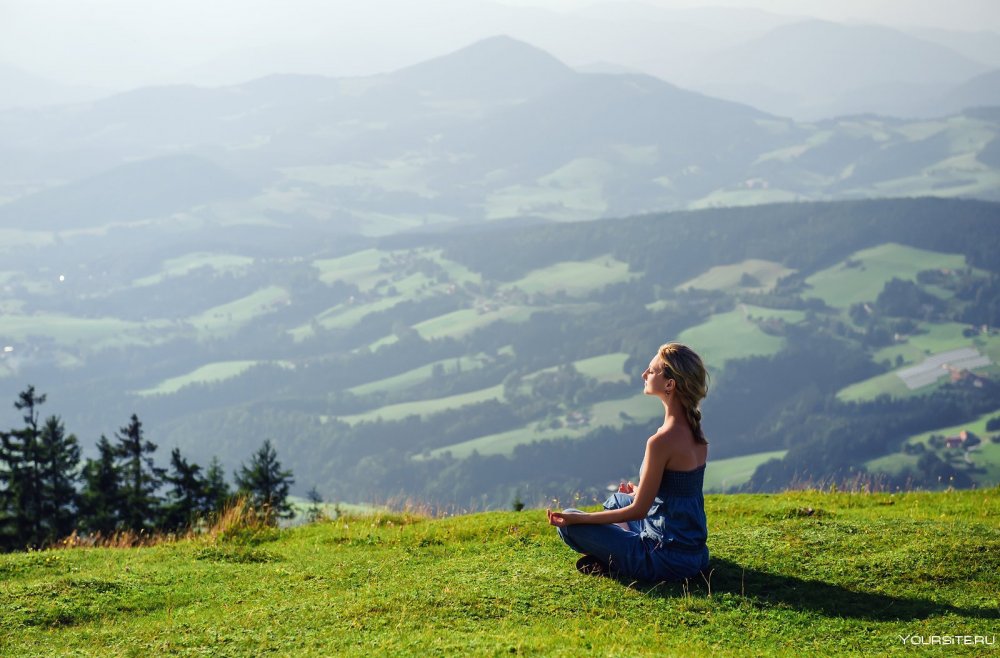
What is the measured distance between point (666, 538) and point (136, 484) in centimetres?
3535

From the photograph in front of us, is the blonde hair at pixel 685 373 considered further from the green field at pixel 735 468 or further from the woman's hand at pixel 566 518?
the green field at pixel 735 468

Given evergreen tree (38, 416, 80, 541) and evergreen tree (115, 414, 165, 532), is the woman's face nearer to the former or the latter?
evergreen tree (115, 414, 165, 532)

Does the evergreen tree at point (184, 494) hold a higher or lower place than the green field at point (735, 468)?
higher

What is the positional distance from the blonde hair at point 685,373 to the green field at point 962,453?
15336 centimetres

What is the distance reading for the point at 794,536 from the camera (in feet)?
40.3

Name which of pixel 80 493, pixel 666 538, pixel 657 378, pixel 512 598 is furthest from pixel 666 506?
pixel 80 493

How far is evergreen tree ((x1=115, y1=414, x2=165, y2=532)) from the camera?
36.9 meters

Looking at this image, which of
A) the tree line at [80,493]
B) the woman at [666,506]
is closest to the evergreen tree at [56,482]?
the tree line at [80,493]

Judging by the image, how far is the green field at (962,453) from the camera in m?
154

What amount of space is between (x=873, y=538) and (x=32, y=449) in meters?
36.5

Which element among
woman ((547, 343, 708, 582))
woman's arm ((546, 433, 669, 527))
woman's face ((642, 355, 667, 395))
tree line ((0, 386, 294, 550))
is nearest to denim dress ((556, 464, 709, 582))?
woman ((547, 343, 708, 582))

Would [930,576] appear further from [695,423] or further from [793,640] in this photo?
[695,423]

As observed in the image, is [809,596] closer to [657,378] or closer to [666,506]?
[666,506]

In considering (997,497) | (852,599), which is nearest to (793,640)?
(852,599)
